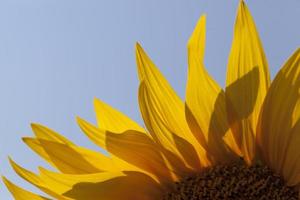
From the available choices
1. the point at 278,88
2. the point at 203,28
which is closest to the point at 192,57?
the point at 203,28

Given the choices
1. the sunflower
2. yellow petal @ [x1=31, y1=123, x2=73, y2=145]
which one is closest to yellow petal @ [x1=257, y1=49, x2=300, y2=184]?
the sunflower

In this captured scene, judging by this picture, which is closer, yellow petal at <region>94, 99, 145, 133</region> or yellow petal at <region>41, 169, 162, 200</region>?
yellow petal at <region>41, 169, 162, 200</region>

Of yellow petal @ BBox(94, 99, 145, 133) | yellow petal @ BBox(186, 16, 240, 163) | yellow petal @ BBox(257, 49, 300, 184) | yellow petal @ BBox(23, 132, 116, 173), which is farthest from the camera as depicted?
yellow petal @ BBox(94, 99, 145, 133)

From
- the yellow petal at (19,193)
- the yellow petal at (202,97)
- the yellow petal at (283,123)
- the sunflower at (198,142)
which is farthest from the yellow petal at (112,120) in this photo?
the yellow petal at (283,123)

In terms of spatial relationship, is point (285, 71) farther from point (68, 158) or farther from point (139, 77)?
point (68, 158)

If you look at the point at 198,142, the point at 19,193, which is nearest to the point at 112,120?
the point at 198,142

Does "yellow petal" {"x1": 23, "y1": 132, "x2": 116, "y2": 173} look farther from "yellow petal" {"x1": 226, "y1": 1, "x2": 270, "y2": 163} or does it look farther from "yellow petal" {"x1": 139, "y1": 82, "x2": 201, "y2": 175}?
"yellow petal" {"x1": 226, "y1": 1, "x2": 270, "y2": 163}

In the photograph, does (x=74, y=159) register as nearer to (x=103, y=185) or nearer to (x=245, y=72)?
(x=103, y=185)

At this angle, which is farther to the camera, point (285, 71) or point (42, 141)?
point (42, 141)

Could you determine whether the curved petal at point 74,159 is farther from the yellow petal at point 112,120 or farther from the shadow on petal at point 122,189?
the yellow petal at point 112,120
